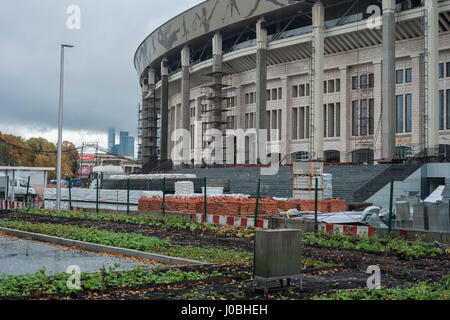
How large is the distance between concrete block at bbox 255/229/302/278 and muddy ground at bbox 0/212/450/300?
0.34 meters

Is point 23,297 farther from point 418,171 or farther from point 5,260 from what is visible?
point 418,171

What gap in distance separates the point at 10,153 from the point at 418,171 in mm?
88301

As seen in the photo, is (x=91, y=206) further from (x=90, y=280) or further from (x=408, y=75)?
(x=408, y=75)

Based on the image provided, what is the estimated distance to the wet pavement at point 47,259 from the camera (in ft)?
38.0

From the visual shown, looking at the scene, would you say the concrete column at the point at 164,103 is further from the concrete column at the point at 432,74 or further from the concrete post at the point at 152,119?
the concrete column at the point at 432,74

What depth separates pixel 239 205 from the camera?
22594 millimetres

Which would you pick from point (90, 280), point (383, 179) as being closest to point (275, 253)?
point (90, 280)

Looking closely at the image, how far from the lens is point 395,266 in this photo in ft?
38.7

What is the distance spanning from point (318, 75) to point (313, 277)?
37.1 metres

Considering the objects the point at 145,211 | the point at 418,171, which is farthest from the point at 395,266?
the point at 418,171

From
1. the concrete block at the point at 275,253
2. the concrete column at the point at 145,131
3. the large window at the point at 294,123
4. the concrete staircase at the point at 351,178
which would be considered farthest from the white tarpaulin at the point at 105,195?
the concrete column at the point at 145,131

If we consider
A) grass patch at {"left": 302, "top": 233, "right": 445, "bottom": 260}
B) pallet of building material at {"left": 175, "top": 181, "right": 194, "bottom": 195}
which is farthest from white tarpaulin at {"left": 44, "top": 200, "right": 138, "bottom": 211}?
grass patch at {"left": 302, "top": 233, "right": 445, "bottom": 260}

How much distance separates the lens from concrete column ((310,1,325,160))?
147 ft

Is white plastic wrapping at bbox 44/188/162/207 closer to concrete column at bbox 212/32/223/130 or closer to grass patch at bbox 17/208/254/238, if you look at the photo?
grass patch at bbox 17/208/254/238
